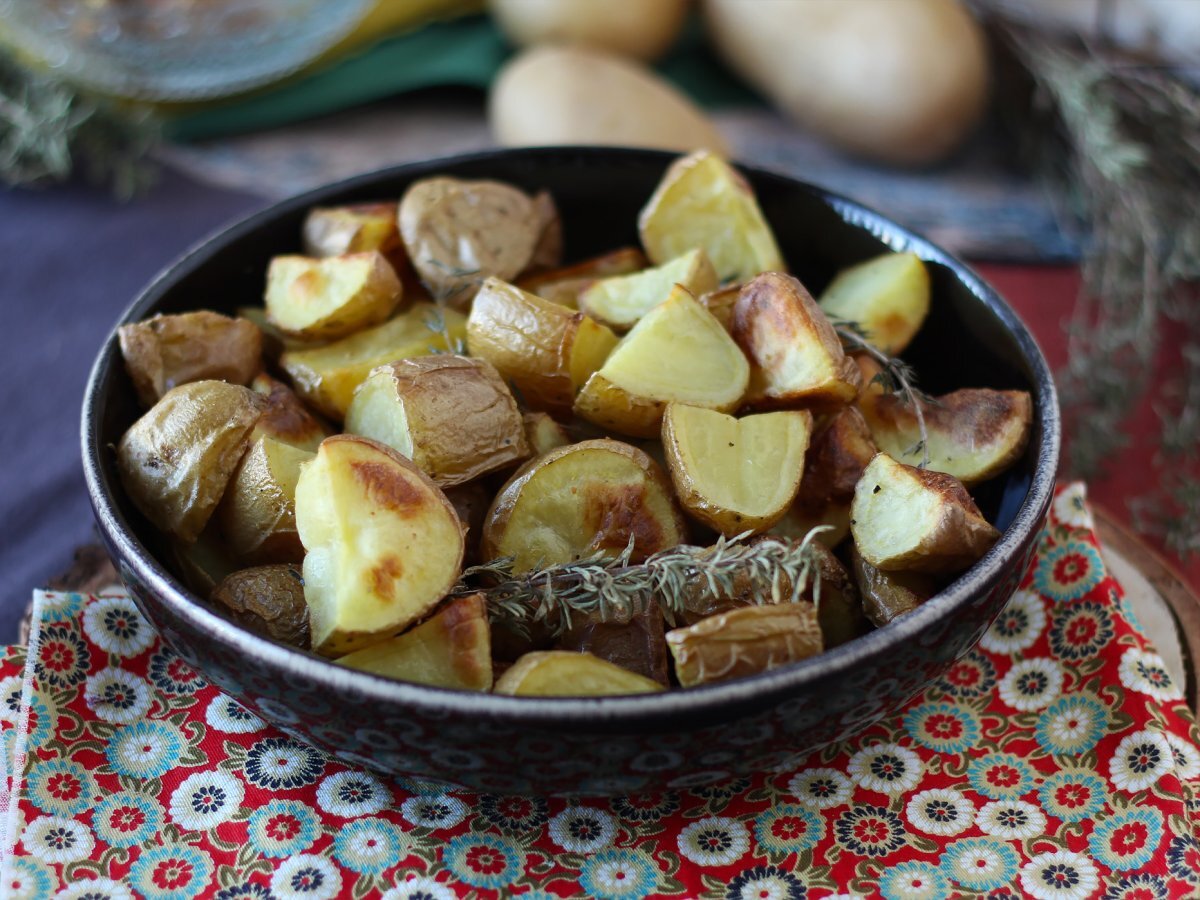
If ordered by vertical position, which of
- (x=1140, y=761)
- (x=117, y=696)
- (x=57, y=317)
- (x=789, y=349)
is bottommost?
(x=57, y=317)

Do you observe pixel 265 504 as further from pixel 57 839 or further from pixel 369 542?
pixel 57 839

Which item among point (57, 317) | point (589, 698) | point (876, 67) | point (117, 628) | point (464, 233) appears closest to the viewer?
point (589, 698)

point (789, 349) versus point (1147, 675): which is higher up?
point (789, 349)

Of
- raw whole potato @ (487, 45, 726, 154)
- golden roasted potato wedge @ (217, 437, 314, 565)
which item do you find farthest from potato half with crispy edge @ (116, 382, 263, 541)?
raw whole potato @ (487, 45, 726, 154)

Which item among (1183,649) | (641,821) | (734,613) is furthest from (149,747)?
(1183,649)

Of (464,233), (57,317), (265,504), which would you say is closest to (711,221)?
(464,233)

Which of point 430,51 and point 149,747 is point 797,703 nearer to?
point 149,747
